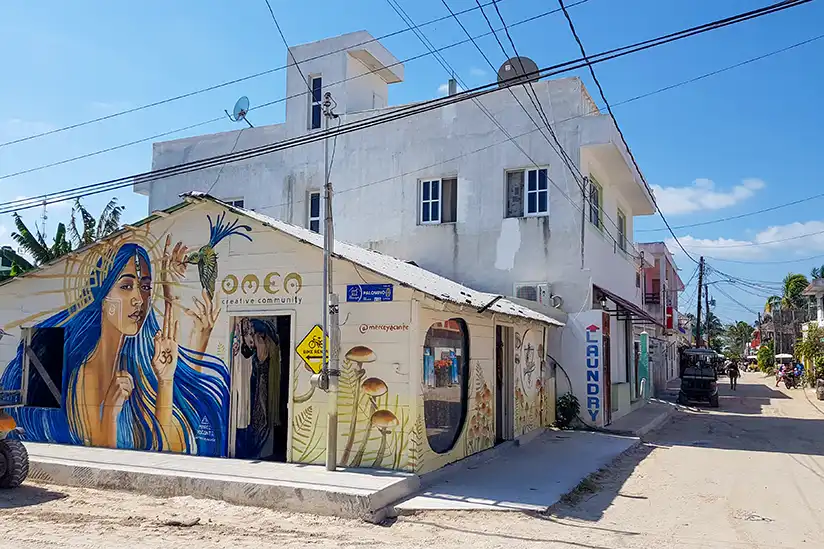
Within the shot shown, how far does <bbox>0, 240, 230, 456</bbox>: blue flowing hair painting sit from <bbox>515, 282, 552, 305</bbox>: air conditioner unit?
941 cm

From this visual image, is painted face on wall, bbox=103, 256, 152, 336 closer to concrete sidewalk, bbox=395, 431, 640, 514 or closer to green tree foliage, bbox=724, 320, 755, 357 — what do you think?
concrete sidewalk, bbox=395, 431, 640, 514

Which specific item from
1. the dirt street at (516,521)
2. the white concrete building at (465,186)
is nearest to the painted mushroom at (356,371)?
the dirt street at (516,521)

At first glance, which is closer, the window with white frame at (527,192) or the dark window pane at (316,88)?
the window with white frame at (527,192)

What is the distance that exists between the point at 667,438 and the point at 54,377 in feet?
45.1

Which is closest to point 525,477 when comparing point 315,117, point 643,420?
point 643,420

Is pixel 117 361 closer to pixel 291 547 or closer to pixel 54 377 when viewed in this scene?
pixel 54 377

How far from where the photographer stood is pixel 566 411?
1716 cm

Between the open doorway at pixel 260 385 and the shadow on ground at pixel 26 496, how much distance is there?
272cm

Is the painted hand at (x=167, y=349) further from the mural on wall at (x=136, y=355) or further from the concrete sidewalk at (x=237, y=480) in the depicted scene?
the concrete sidewalk at (x=237, y=480)

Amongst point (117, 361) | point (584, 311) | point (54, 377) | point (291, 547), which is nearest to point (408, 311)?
point (291, 547)

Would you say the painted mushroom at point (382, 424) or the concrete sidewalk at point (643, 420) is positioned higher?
the painted mushroom at point (382, 424)

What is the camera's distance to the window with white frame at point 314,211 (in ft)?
71.1

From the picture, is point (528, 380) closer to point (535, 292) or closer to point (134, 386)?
point (535, 292)

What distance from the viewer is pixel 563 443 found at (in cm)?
1455
